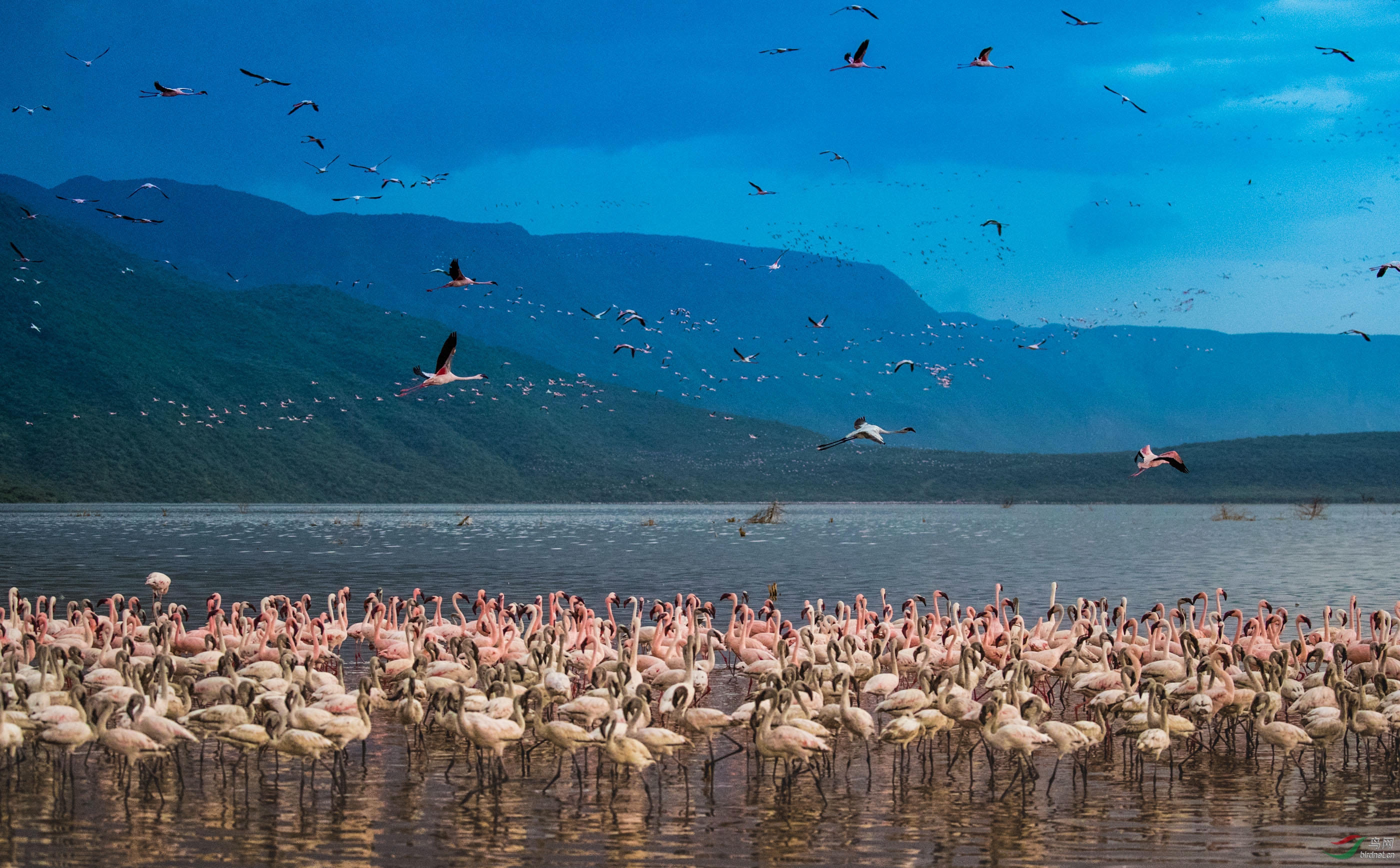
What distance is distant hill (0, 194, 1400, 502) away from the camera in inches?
4230

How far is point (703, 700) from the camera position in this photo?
15.6 meters

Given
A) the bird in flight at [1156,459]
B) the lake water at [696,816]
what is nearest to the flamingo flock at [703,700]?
the lake water at [696,816]

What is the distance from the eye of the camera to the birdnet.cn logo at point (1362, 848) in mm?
9398

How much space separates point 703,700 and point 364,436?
111786 mm

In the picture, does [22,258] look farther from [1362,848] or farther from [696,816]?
[1362,848]

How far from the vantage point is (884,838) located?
9930 mm

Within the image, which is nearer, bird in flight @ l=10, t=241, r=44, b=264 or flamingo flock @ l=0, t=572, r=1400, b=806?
flamingo flock @ l=0, t=572, r=1400, b=806

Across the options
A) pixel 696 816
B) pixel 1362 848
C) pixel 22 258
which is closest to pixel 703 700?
pixel 696 816

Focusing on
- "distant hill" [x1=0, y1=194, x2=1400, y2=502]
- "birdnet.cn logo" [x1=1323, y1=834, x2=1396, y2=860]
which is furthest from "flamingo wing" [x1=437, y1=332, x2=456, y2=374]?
"distant hill" [x1=0, y1=194, x2=1400, y2=502]

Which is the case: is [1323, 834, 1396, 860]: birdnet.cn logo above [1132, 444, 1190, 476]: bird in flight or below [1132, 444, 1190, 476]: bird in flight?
below

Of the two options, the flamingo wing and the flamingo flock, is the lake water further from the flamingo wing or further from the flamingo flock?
the flamingo wing

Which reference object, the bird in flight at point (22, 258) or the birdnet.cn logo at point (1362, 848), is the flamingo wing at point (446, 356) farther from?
the bird in flight at point (22, 258)

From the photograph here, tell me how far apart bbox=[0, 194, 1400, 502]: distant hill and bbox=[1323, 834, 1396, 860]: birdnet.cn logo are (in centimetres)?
10034

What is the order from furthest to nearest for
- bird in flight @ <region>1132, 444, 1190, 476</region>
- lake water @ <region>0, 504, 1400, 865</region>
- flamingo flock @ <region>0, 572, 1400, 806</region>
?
bird in flight @ <region>1132, 444, 1190, 476</region> → flamingo flock @ <region>0, 572, 1400, 806</region> → lake water @ <region>0, 504, 1400, 865</region>
